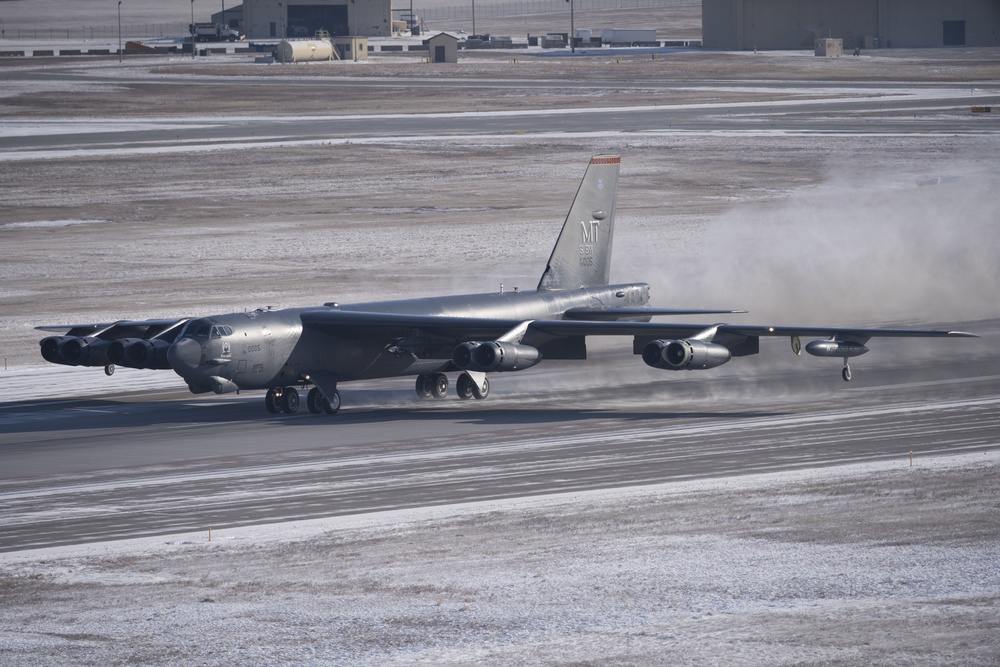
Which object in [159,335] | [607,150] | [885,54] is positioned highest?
[885,54]

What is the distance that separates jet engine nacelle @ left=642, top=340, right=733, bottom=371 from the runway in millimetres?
1498

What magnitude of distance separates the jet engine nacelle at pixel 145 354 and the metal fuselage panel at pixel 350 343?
4.99 feet

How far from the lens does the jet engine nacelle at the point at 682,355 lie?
1332 inches

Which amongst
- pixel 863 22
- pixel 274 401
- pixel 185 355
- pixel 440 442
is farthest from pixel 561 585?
pixel 863 22

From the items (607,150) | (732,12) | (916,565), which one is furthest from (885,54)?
(916,565)

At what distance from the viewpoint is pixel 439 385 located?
1564 inches

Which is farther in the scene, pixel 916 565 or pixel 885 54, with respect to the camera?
pixel 885 54

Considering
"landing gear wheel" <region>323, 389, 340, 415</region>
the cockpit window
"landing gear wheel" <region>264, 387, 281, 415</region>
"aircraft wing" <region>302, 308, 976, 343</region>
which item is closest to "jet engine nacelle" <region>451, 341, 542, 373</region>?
"aircraft wing" <region>302, 308, 976, 343</region>

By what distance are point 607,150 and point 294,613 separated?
68.9m

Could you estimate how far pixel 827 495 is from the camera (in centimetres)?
2691

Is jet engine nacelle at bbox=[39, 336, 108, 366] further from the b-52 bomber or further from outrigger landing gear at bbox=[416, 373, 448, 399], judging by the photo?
outrigger landing gear at bbox=[416, 373, 448, 399]

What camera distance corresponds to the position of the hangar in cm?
16638

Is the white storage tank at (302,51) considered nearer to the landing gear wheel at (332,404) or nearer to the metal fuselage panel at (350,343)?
the metal fuselage panel at (350,343)

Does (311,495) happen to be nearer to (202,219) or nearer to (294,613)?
(294,613)
